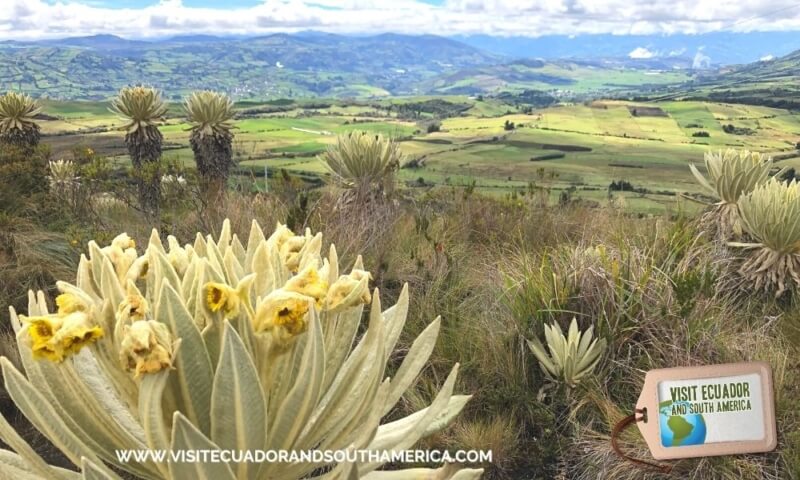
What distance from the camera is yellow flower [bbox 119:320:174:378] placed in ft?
5.05

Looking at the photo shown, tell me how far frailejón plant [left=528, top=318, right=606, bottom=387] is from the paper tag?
99 cm

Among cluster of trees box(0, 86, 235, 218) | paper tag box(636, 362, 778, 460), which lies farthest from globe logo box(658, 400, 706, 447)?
cluster of trees box(0, 86, 235, 218)

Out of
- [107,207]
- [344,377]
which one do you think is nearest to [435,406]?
[344,377]

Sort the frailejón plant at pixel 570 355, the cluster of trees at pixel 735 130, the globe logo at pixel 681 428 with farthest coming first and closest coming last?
the cluster of trees at pixel 735 130
the frailejón plant at pixel 570 355
the globe logo at pixel 681 428

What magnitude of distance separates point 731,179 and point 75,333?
7.05 meters

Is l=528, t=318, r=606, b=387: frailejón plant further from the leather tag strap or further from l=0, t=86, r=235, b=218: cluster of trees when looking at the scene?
l=0, t=86, r=235, b=218: cluster of trees

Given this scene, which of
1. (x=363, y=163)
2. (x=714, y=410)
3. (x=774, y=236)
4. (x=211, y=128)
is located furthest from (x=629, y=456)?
(x=211, y=128)

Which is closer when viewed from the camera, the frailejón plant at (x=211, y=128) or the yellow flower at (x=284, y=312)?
the yellow flower at (x=284, y=312)

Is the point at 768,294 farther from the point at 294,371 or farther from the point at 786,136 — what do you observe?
the point at 786,136

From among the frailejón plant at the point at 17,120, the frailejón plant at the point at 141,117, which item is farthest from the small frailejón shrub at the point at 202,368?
the frailejón plant at the point at 17,120

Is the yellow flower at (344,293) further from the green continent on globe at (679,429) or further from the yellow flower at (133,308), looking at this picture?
the green continent on globe at (679,429)

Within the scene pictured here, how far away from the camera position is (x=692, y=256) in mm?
5707

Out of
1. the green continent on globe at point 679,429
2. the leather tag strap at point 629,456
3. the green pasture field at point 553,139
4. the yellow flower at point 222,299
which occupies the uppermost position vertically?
the yellow flower at point 222,299

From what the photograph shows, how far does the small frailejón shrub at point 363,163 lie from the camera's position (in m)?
8.65
